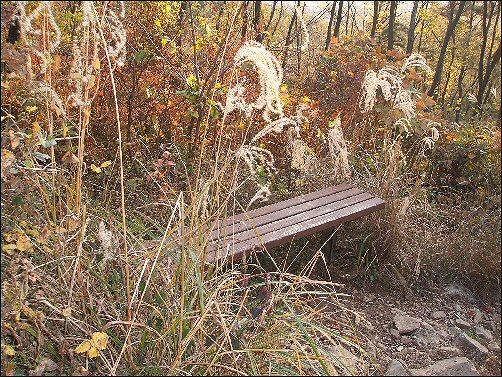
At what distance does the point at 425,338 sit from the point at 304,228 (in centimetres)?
85

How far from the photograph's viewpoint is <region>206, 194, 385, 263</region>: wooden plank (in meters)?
2.53

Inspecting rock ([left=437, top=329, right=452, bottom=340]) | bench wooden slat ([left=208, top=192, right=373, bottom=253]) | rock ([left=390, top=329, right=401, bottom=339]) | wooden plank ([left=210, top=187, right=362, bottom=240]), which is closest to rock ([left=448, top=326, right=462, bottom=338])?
rock ([left=437, top=329, right=452, bottom=340])

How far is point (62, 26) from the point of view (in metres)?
3.11

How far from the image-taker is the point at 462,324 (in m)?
2.74

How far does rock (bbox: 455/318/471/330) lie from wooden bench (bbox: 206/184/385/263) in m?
0.79

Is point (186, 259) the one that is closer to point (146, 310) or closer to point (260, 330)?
point (146, 310)

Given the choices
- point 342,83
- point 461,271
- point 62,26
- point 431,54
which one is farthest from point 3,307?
point 431,54

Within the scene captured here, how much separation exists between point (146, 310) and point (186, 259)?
0.29 metres

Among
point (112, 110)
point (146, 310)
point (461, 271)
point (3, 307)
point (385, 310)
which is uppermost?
point (112, 110)

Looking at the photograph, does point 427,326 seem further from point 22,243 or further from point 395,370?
point 22,243

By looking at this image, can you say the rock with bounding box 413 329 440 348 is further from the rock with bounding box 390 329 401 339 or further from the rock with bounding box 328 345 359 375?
the rock with bounding box 328 345 359 375

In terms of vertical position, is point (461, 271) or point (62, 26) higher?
point (62, 26)

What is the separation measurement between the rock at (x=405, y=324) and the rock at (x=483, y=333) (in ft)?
1.07

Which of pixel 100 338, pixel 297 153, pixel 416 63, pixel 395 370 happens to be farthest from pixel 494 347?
pixel 416 63
